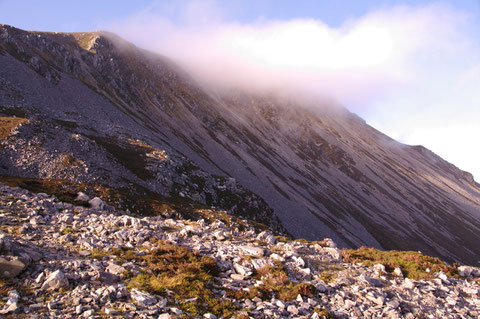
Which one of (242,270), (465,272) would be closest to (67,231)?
(242,270)

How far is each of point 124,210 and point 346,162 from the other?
16987 centimetres

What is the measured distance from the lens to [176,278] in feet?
41.4

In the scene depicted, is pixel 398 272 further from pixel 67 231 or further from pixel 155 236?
pixel 67 231

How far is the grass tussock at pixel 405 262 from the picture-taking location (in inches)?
725

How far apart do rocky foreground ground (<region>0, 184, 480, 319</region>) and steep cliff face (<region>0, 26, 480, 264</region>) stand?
19.4 meters

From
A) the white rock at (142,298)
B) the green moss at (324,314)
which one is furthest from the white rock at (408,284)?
the white rock at (142,298)

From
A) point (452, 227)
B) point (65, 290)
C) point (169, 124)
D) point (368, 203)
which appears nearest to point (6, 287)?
point (65, 290)

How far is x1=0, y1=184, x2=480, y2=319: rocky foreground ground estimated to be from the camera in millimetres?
10336

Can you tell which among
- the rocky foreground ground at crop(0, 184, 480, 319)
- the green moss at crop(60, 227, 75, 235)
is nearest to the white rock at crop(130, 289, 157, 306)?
the rocky foreground ground at crop(0, 184, 480, 319)

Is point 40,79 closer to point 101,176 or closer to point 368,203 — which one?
point 101,176

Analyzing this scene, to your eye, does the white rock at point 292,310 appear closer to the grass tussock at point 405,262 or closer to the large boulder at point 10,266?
the grass tussock at point 405,262

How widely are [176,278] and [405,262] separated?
644 inches

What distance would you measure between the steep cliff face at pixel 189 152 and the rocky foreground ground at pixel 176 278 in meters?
19.4

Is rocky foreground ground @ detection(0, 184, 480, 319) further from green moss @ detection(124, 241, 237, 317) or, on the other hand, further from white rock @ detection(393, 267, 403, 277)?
white rock @ detection(393, 267, 403, 277)
